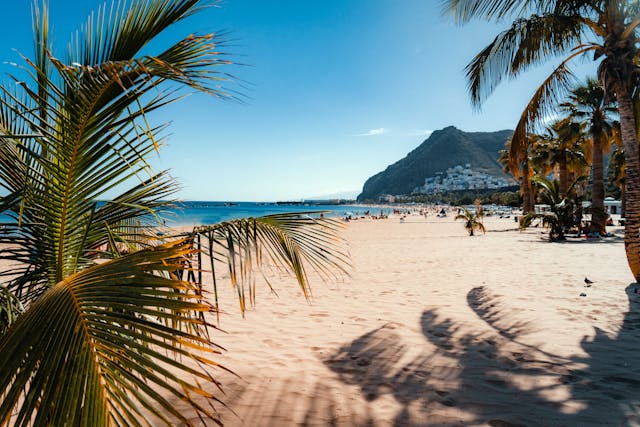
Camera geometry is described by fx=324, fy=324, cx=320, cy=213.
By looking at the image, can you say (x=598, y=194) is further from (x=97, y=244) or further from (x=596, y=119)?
(x=97, y=244)

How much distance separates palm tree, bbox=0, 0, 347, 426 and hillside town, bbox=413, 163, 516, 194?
567 ft

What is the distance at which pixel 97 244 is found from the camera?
8.32 ft

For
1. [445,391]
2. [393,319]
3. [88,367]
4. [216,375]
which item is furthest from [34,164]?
[393,319]

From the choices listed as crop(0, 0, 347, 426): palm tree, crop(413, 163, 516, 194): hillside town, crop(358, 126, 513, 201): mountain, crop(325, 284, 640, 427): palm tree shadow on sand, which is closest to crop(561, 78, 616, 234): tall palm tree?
crop(325, 284, 640, 427): palm tree shadow on sand

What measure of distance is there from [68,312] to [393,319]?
420 cm

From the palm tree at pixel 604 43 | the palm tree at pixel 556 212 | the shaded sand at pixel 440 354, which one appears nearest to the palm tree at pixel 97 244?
the shaded sand at pixel 440 354

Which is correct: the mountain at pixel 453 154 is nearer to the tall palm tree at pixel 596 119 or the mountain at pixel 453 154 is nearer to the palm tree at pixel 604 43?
the tall palm tree at pixel 596 119

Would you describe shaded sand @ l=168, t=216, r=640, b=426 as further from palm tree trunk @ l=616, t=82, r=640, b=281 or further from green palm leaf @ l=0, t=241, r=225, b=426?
green palm leaf @ l=0, t=241, r=225, b=426

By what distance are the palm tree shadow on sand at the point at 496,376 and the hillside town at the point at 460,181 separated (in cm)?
17007

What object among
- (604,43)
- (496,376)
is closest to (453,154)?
(604,43)

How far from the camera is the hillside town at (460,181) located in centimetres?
16168

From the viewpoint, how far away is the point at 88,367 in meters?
0.98

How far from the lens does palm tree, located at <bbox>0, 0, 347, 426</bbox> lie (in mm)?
979

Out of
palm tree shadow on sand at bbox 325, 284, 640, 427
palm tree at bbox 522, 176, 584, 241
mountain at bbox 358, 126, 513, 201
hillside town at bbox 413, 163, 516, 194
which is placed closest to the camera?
palm tree shadow on sand at bbox 325, 284, 640, 427
